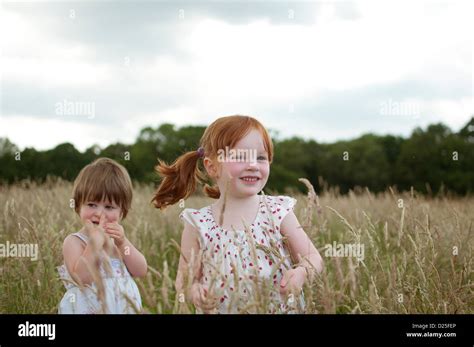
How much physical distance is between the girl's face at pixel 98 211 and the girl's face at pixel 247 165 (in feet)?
1.77

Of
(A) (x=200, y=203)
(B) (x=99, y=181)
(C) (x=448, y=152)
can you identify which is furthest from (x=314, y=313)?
(C) (x=448, y=152)

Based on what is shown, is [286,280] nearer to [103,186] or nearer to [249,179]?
[249,179]

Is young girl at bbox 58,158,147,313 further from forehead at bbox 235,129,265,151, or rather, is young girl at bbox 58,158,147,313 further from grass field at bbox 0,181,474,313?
forehead at bbox 235,129,265,151

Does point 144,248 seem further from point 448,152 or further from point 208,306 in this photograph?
point 448,152

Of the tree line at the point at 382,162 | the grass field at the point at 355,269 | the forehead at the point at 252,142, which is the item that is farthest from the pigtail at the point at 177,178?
the tree line at the point at 382,162

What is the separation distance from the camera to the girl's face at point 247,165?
2.61 meters

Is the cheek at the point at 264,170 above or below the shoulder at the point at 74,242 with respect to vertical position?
above

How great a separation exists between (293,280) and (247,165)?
561 mm

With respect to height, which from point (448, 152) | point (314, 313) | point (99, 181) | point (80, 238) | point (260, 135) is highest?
point (448, 152)

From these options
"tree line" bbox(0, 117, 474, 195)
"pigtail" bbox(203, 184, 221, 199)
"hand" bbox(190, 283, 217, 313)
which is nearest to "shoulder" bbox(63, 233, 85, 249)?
"pigtail" bbox(203, 184, 221, 199)

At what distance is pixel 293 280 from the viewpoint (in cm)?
237

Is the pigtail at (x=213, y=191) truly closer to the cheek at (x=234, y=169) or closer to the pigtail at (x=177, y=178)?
the pigtail at (x=177, y=178)
